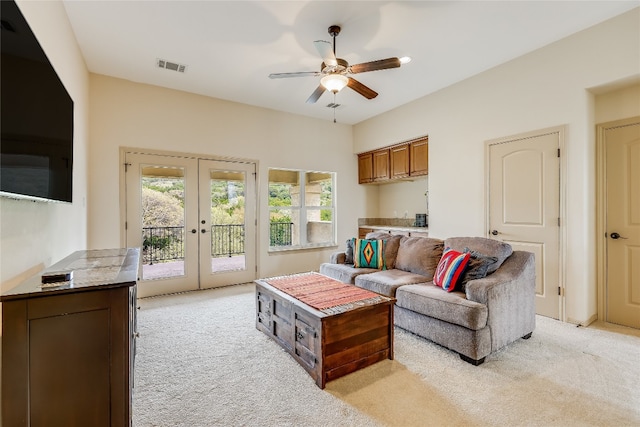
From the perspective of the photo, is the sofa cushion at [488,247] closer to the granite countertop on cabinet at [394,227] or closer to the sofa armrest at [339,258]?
the sofa armrest at [339,258]

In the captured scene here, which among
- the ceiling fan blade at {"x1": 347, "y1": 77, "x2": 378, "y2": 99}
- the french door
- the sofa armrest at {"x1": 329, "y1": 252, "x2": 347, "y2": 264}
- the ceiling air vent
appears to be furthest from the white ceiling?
the sofa armrest at {"x1": 329, "y1": 252, "x2": 347, "y2": 264}

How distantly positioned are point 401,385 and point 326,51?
8.91 ft

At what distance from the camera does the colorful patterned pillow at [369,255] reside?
144 inches

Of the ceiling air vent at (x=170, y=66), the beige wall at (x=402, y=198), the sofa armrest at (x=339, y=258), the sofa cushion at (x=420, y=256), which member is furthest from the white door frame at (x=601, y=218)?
the ceiling air vent at (x=170, y=66)

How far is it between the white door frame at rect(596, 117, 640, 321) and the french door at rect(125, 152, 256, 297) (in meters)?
4.56

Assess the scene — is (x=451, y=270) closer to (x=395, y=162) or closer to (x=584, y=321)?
(x=584, y=321)

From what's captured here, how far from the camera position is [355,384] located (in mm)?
2053

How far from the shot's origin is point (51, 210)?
6.91ft

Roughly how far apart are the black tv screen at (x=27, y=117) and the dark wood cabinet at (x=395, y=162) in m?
4.47

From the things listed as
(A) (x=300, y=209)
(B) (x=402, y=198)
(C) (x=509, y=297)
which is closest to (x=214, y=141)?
(A) (x=300, y=209)

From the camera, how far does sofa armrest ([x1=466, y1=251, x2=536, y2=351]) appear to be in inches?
93.4

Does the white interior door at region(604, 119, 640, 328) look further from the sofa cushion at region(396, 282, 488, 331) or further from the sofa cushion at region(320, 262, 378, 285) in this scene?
the sofa cushion at region(320, 262, 378, 285)

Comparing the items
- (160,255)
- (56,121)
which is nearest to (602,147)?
(56,121)

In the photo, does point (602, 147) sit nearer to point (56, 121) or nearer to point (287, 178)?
point (287, 178)
